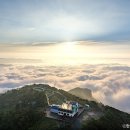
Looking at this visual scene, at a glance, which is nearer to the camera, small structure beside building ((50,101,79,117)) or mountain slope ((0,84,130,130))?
mountain slope ((0,84,130,130))

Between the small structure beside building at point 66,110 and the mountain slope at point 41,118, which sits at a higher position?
the small structure beside building at point 66,110

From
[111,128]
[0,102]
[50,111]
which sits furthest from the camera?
[0,102]

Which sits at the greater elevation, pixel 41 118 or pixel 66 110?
pixel 66 110

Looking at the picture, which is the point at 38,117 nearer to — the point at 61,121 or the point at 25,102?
the point at 61,121

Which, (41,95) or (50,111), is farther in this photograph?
(41,95)

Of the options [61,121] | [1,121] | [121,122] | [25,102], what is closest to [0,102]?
[25,102]

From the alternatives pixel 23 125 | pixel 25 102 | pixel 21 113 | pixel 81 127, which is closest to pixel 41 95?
pixel 25 102

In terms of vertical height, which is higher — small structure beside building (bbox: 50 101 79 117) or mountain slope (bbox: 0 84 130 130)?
small structure beside building (bbox: 50 101 79 117)

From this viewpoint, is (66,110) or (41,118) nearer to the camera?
(41,118)

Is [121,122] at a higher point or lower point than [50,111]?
lower

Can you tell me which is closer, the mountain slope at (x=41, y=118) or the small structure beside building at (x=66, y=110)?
the mountain slope at (x=41, y=118)

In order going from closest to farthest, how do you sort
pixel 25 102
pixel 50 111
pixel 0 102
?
pixel 50 111
pixel 25 102
pixel 0 102
